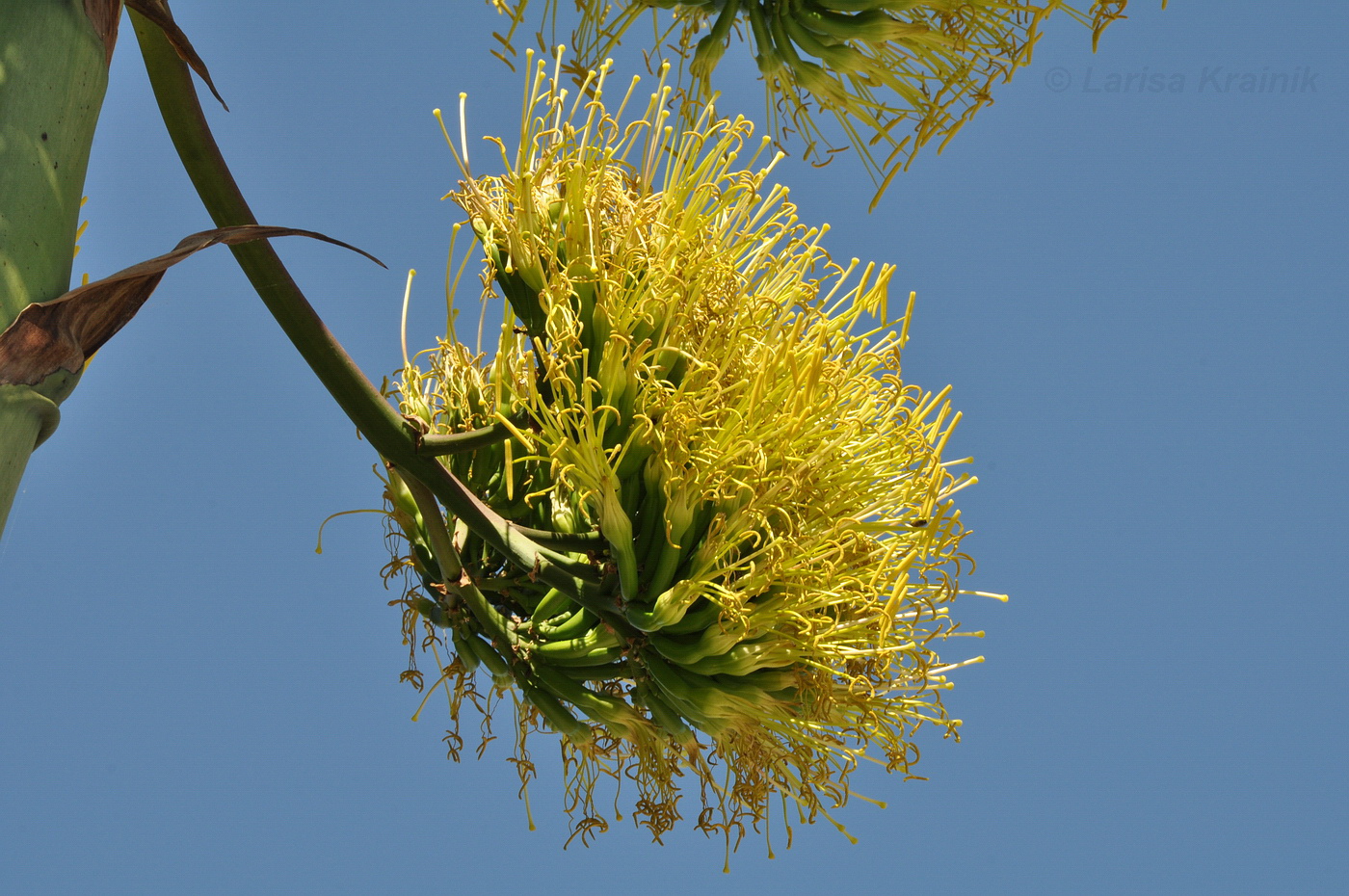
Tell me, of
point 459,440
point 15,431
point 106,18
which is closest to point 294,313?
point 459,440

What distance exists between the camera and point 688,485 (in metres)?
1.95

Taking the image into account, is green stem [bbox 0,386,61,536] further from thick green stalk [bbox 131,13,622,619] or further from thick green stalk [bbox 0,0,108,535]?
thick green stalk [bbox 131,13,622,619]

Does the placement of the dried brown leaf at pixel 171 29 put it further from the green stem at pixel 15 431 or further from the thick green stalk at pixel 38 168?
the green stem at pixel 15 431

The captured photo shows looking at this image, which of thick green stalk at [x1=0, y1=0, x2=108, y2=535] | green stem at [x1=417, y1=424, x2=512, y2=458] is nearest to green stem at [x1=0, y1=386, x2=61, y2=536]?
thick green stalk at [x1=0, y1=0, x2=108, y2=535]

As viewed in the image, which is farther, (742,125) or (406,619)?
(406,619)

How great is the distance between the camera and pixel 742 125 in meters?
2.35

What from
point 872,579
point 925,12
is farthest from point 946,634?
point 925,12

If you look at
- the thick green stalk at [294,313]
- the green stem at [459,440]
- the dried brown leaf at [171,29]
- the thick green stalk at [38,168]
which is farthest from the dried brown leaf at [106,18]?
the green stem at [459,440]

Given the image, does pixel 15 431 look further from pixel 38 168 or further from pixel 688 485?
pixel 688 485

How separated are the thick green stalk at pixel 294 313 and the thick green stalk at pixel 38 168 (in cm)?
45

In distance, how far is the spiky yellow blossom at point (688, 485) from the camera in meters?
1.97

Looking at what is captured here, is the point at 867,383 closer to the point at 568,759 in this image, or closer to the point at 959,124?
the point at 959,124

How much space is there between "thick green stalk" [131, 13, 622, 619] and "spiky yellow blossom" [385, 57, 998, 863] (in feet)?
0.10

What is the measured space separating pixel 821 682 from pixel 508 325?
86cm
